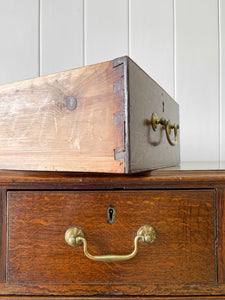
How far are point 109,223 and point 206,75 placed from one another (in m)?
0.77

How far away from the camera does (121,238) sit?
51 cm

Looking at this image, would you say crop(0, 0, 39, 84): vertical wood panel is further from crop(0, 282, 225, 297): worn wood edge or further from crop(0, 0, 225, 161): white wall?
crop(0, 282, 225, 297): worn wood edge

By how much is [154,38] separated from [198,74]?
0.65ft

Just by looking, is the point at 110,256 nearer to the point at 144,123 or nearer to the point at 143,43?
the point at 144,123

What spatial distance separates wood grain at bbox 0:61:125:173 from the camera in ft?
1.54

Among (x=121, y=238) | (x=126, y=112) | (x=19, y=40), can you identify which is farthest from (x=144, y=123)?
(x=19, y=40)

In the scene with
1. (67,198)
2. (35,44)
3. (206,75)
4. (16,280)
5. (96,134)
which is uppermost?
(35,44)

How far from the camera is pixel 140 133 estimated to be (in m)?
0.50

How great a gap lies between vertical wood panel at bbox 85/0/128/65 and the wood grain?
0.59 meters

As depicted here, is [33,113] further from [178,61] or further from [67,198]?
[178,61]

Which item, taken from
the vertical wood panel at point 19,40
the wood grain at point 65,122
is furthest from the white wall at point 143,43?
the wood grain at point 65,122

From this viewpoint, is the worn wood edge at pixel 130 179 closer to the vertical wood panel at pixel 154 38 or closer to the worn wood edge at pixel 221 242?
the worn wood edge at pixel 221 242

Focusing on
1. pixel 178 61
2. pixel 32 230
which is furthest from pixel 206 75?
pixel 32 230

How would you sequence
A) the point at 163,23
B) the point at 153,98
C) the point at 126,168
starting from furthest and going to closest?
the point at 163,23 → the point at 153,98 → the point at 126,168
